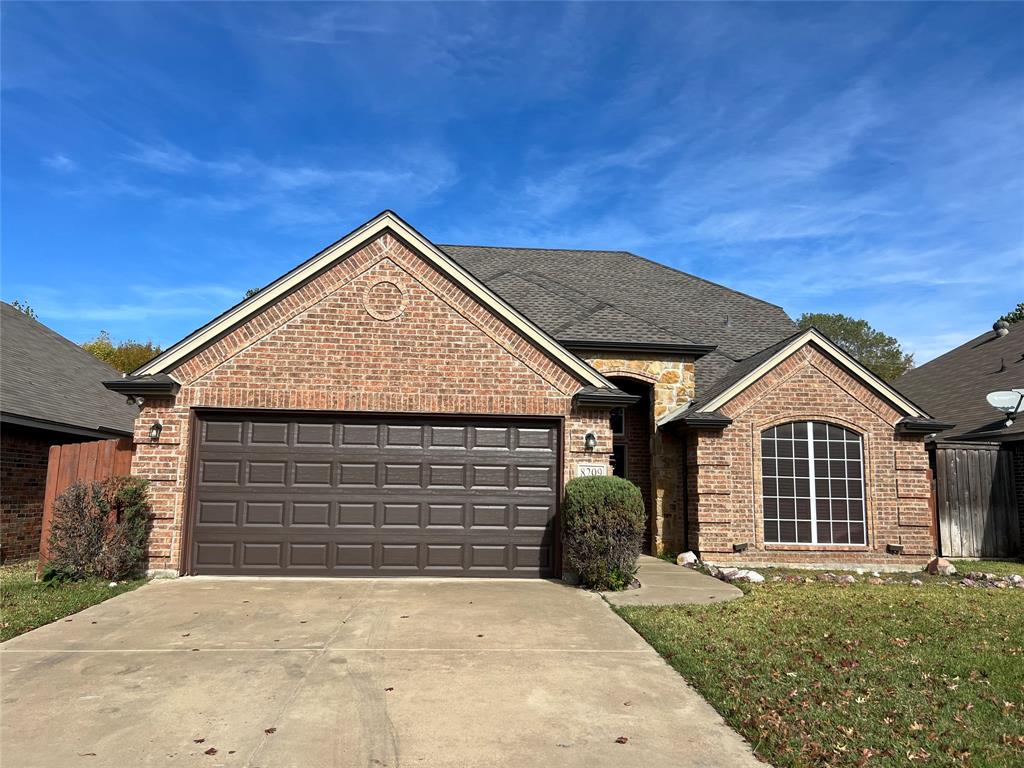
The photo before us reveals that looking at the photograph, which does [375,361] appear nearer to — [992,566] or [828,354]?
[828,354]

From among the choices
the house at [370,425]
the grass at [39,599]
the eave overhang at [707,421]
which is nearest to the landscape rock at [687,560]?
the eave overhang at [707,421]

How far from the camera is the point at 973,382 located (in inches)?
784

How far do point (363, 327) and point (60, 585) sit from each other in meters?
5.77

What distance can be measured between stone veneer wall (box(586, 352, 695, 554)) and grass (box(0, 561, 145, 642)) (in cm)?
997

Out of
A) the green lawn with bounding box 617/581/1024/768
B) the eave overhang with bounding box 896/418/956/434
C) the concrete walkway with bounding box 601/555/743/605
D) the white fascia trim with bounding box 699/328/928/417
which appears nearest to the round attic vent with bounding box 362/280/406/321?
the concrete walkway with bounding box 601/555/743/605

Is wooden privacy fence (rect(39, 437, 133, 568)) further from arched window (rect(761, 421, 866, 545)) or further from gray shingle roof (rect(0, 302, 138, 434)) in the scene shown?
arched window (rect(761, 421, 866, 545))

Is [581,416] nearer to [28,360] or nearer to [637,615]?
[637,615]

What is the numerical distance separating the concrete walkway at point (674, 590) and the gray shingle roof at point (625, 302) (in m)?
5.32

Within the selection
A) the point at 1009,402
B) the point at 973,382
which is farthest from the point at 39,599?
the point at 973,382

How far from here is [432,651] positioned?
21.7 ft

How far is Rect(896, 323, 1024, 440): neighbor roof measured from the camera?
16.6 m

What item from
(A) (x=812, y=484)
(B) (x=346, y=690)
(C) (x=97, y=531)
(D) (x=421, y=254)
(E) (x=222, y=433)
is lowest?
(B) (x=346, y=690)

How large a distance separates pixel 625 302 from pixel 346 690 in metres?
14.3

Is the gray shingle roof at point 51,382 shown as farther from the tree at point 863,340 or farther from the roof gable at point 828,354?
the tree at point 863,340
